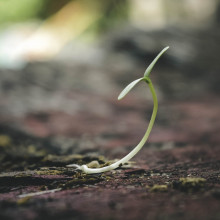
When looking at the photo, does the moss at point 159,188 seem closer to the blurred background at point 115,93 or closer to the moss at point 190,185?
the moss at point 190,185

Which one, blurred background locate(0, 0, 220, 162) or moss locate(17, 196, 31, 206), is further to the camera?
blurred background locate(0, 0, 220, 162)

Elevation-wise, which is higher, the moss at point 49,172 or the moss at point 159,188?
the moss at point 49,172

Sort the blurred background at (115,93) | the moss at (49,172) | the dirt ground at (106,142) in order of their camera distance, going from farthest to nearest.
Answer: the blurred background at (115,93) < the moss at (49,172) < the dirt ground at (106,142)

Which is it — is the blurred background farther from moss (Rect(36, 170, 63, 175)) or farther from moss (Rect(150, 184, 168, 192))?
moss (Rect(150, 184, 168, 192))

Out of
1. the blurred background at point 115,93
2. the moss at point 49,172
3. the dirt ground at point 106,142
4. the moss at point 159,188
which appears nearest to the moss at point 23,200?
the dirt ground at point 106,142

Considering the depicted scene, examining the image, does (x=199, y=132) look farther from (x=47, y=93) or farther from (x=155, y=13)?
(x=155, y=13)

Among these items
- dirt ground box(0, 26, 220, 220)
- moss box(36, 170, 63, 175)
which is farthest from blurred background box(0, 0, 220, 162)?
moss box(36, 170, 63, 175)

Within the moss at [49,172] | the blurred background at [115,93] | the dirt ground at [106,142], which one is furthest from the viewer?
the blurred background at [115,93]

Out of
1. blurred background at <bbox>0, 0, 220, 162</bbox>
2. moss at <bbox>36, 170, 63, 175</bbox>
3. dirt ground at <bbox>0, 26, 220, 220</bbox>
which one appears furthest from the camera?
blurred background at <bbox>0, 0, 220, 162</bbox>

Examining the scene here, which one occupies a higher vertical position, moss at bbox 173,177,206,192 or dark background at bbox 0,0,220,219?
dark background at bbox 0,0,220,219
